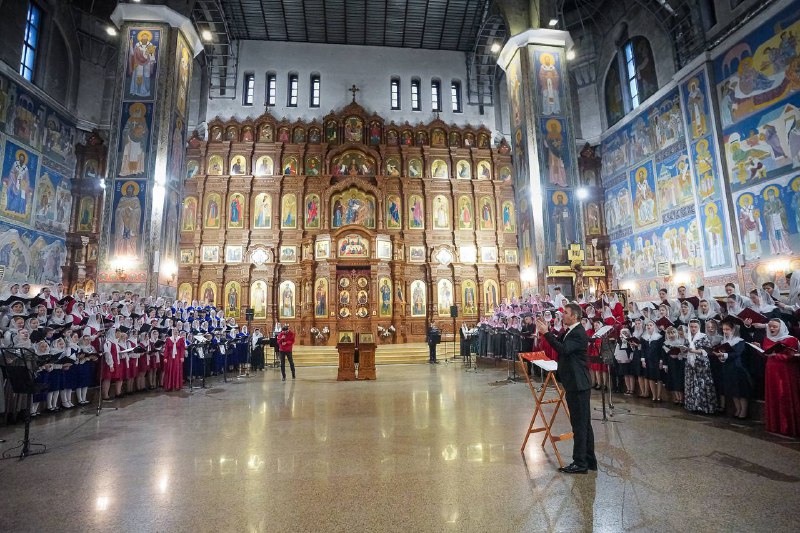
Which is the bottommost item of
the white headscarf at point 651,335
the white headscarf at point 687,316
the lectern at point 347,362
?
the lectern at point 347,362

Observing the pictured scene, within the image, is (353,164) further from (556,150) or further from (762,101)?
(762,101)

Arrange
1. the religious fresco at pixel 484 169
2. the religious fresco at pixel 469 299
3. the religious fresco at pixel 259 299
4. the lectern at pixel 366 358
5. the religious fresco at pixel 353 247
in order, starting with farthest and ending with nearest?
the religious fresco at pixel 484 169 → the religious fresco at pixel 469 299 → the religious fresco at pixel 353 247 → the religious fresco at pixel 259 299 → the lectern at pixel 366 358

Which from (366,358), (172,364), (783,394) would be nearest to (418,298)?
(366,358)

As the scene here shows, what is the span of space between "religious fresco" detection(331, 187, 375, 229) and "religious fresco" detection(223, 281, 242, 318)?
19.7 ft

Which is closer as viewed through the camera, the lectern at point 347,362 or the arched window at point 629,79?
the lectern at point 347,362

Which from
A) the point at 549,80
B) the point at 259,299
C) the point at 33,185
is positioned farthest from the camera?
the point at 259,299

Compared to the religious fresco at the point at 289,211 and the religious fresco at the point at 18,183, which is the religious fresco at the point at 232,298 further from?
the religious fresco at the point at 18,183

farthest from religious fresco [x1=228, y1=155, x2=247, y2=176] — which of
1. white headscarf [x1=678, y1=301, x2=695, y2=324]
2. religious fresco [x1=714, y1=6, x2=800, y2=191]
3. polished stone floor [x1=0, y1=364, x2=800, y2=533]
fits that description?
religious fresco [x1=714, y1=6, x2=800, y2=191]

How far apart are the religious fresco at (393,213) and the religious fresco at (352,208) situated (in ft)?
2.81

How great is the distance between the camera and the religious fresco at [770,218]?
12.4 metres

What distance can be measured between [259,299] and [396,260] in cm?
743

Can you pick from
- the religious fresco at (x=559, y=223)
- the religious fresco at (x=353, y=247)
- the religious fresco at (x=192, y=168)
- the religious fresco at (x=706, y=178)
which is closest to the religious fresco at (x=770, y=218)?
the religious fresco at (x=706, y=178)

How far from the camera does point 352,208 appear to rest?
2302cm

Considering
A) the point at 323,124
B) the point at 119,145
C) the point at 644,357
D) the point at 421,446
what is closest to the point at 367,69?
the point at 323,124
